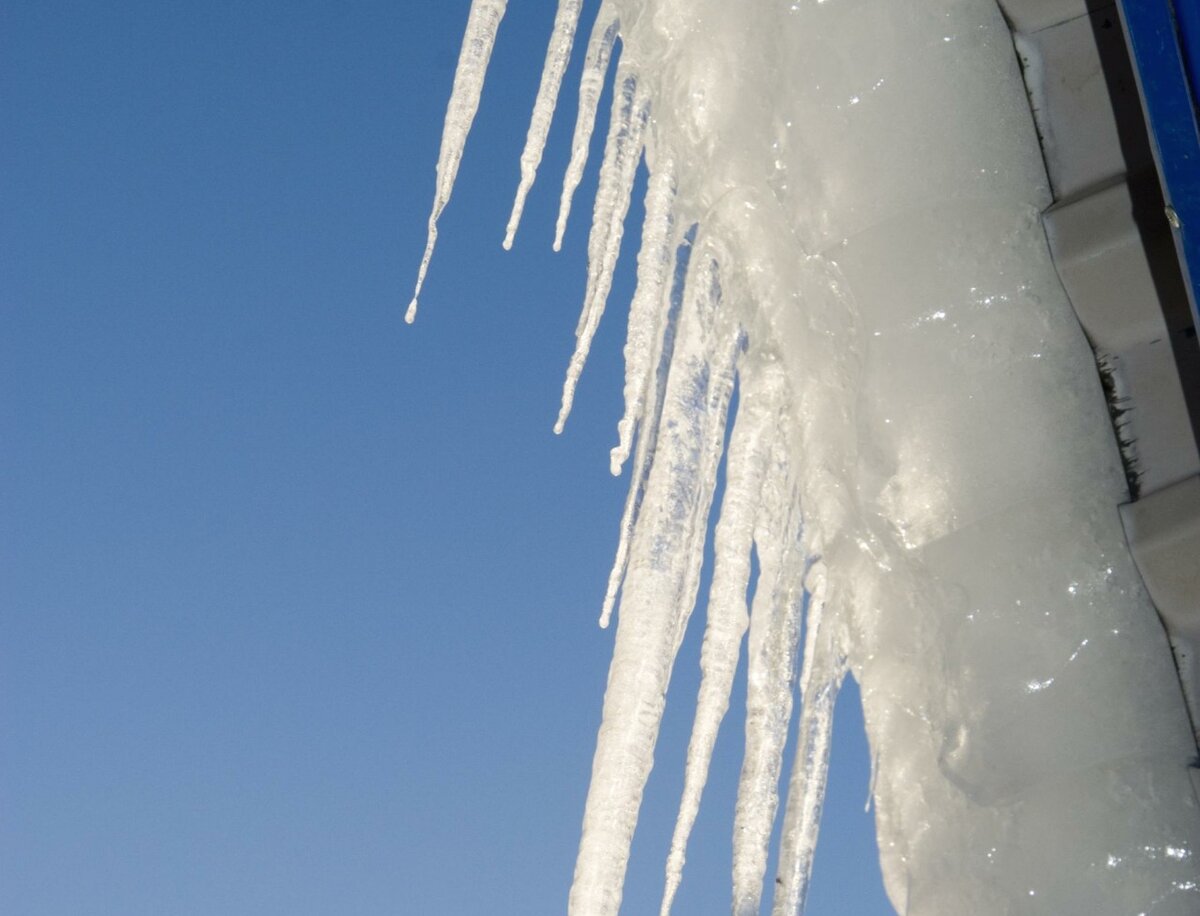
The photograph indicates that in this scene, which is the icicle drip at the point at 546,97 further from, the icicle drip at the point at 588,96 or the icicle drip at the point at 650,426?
the icicle drip at the point at 650,426

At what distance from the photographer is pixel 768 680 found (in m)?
1.50

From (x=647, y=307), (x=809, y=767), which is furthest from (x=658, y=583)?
(x=647, y=307)

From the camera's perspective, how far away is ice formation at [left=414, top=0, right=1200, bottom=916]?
1.02 meters

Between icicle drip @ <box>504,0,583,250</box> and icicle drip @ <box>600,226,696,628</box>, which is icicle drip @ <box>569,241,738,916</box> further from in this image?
icicle drip @ <box>504,0,583,250</box>

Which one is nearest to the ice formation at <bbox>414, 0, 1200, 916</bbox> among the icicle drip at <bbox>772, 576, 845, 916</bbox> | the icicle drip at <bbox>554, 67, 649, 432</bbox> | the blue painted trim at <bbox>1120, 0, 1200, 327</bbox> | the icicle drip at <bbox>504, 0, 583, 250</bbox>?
the icicle drip at <bbox>772, 576, 845, 916</bbox>

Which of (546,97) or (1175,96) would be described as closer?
(1175,96)

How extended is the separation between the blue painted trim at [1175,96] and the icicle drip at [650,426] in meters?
→ 0.63

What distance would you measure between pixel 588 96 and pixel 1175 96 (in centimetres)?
107

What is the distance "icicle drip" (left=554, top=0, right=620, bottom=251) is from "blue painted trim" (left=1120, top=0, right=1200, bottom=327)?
0.87 meters

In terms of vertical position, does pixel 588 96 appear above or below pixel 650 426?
above

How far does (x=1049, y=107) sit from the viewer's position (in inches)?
43.5

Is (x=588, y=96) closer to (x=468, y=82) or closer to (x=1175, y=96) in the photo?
(x=468, y=82)

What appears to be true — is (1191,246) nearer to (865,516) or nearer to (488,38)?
(865,516)

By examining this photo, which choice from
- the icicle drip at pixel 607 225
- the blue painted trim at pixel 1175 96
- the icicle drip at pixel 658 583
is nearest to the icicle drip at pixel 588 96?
the icicle drip at pixel 607 225
